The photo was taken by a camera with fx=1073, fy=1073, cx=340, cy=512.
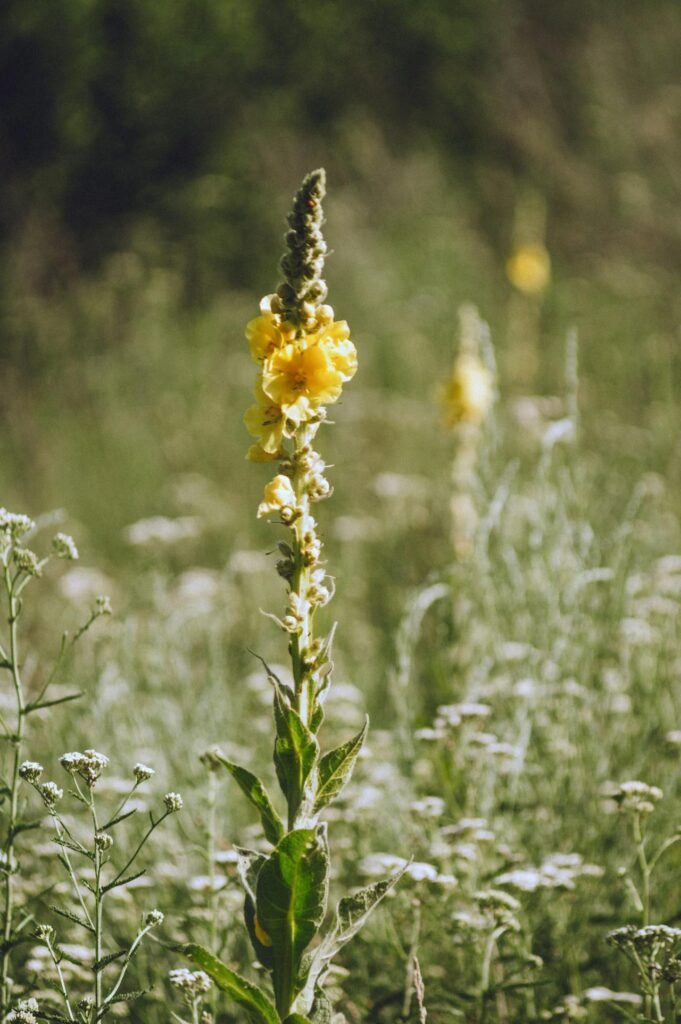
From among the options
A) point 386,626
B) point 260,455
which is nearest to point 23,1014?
point 260,455

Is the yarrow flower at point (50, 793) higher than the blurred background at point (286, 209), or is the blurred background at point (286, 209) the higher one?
the blurred background at point (286, 209)

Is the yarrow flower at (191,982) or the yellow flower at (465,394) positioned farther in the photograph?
the yellow flower at (465,394)

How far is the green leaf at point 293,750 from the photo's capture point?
4.89 feet

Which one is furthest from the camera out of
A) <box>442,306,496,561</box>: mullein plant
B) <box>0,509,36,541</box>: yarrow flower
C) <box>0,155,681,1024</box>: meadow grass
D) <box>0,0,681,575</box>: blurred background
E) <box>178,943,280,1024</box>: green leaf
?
<box>0,0,681,575</box>: blurred background

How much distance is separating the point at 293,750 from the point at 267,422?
1.58ft

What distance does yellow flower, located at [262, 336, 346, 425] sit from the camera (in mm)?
1564

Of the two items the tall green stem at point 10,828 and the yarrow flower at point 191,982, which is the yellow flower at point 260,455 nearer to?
the tall green stem at point 10,828

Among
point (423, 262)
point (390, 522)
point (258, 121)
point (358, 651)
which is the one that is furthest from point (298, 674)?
point (258, 121)

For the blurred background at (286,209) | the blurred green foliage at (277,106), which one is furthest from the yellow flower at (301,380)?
the blurred green foliage at (277,106)

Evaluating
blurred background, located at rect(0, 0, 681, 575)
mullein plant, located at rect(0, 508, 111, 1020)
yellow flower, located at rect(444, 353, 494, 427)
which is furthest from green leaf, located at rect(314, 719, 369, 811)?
blurred background, located at rect(0, 0, 681, 575)

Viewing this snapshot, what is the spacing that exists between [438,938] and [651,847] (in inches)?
21.0

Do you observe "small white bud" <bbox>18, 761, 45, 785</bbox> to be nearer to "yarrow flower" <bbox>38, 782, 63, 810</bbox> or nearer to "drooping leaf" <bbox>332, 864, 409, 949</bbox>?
"yarrow flower" <bbox>38, 782, 63, 810</bbox>

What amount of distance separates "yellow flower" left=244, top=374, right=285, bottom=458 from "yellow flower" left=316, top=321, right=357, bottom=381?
0.11m

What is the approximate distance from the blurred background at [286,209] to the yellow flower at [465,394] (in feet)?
2.36
